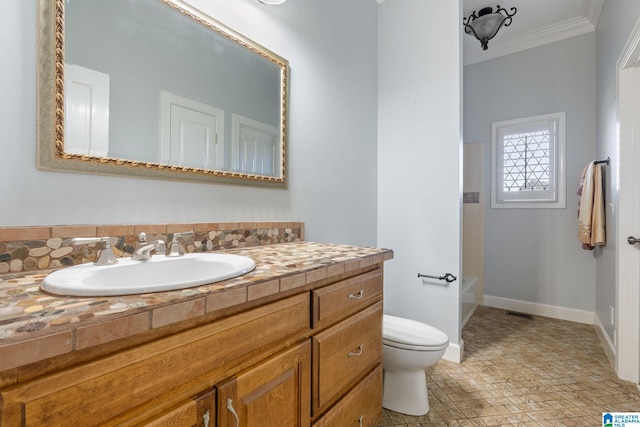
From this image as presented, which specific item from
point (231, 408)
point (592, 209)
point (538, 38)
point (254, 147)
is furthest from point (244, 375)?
point (538, 38)

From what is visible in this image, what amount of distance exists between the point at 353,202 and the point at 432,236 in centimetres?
64

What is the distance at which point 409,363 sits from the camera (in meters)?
1.60

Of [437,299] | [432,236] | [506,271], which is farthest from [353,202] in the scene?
[506,271]

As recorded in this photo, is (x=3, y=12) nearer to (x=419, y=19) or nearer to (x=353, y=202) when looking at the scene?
(x=353, y=202)

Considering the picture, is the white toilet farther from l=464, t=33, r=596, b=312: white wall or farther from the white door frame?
l=464, t=33, r=596, b=312: white wall

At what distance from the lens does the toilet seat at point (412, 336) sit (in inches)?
61.5

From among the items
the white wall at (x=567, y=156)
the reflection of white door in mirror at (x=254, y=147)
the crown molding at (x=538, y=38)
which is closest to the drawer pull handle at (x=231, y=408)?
the reflection of white door in mirror at (x=254, y=147)

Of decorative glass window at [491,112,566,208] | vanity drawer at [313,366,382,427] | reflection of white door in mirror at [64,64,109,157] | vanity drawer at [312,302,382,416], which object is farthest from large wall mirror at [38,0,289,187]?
decorative glass window at [491,112,566,208]

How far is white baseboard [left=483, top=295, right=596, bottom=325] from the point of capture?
117 inches

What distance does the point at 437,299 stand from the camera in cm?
229

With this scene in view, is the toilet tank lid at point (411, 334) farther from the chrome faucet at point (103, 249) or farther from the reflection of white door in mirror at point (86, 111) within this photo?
the reflection of white door in mirror at point (86, 111)

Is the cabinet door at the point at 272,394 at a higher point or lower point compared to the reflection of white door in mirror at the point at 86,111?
lower

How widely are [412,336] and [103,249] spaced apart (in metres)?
1.48

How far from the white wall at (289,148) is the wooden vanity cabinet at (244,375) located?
0.64m
